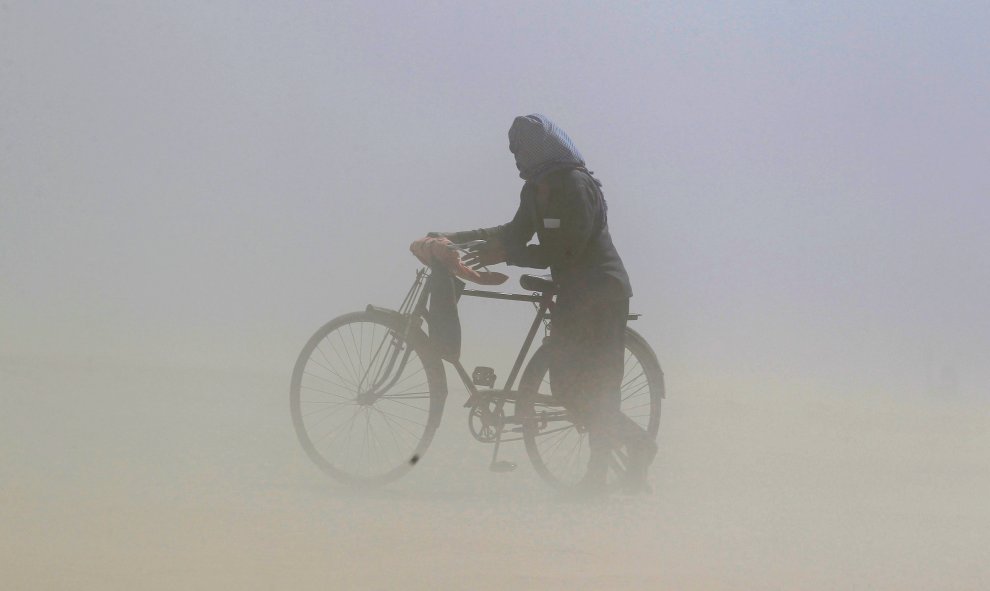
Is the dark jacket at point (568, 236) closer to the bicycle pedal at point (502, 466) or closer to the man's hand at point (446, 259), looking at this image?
the man's hand at point (446, 259)

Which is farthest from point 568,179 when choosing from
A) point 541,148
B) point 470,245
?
point 470,245

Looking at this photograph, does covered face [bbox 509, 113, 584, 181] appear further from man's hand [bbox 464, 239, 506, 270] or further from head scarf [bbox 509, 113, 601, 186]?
man's hand [bbox 464, 239, 506, 270]

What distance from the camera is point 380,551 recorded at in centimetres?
412

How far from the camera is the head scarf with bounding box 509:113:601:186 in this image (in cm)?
507

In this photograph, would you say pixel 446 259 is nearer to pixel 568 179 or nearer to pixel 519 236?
pixel 519 236

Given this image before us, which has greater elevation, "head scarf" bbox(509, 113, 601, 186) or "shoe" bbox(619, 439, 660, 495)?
"head scarf" bbox(509, 113, 601, 186)

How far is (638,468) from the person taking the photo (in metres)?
5.20

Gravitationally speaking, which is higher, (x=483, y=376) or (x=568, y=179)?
(x=568, y=179)

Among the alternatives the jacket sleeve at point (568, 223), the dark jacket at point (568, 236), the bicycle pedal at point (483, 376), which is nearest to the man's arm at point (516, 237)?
the dark jacket at point (568, 236)

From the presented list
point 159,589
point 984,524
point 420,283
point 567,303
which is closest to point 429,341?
point 420,283

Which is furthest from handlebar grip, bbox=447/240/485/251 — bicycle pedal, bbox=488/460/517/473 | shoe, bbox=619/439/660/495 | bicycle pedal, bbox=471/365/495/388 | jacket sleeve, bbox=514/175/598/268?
shoe, bbox=619/439/660/495

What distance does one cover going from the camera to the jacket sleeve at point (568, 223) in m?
5.02

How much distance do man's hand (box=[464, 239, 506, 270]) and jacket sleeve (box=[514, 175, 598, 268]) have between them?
21 centimetres

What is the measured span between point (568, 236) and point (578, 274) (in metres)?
Result: 0.19
